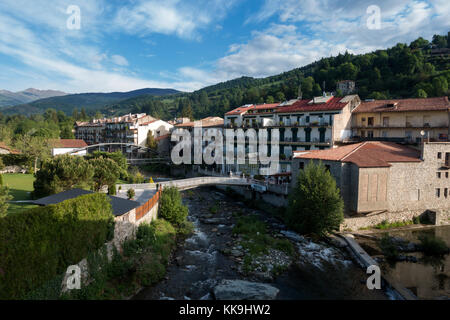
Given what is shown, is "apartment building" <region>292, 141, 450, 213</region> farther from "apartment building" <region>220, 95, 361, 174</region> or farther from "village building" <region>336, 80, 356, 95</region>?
"village building" <region>336, 80, 356, 95</region>

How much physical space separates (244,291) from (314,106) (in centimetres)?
3283

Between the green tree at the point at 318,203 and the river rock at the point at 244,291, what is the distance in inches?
395

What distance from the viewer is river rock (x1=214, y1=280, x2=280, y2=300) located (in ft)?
51.4

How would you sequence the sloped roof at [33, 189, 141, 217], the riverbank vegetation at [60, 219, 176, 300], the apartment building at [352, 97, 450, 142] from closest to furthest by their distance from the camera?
1. the riverbank vegetation at [60, 219, 176, 300]
2. the sloped roof at [33, 189, 141, 217]
3. the apartment building at [352, 97, 450, 142]

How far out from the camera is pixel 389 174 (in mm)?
27062

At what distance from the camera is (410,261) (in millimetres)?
21719

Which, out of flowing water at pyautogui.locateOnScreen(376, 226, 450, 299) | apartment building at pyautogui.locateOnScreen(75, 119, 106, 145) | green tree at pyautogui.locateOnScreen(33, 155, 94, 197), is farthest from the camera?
apartment building at pyautogui.locateOnScreen(75, 119, 106, 145)

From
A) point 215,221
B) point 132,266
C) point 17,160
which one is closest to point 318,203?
point 215,221

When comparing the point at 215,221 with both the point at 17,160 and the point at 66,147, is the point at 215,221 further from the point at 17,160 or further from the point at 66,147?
the point at 66,147

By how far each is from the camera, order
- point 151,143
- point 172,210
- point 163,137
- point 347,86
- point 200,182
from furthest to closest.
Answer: point 347,86, point 163,137, point 151,143, point 200,182, point 172,210

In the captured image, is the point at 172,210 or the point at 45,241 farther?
the point at 172,210

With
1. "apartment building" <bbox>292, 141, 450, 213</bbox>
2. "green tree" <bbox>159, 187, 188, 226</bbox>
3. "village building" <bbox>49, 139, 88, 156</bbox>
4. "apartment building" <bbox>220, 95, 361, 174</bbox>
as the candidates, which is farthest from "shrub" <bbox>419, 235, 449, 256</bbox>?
"village building" <bbox>49, 139, 88, 156</bbox>

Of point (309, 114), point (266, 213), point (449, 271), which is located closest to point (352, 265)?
point (449, 271)

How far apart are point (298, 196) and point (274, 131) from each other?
2119cm
